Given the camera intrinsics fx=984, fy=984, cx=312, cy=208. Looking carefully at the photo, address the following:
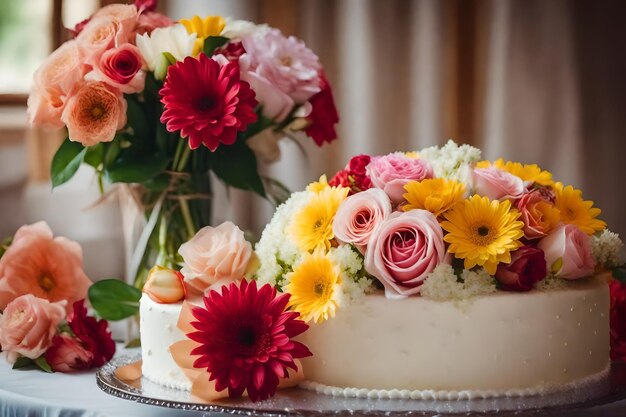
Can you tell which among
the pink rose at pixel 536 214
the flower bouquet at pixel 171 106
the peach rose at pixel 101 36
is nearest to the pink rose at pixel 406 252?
the pink rose at pixel 536 214

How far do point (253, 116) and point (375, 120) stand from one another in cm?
228

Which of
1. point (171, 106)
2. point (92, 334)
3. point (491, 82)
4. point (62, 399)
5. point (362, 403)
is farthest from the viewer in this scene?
point (491, 82)

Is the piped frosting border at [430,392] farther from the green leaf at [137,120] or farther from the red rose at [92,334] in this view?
the green leaf at [137,120]

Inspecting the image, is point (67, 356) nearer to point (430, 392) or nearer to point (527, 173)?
point (430, 392)

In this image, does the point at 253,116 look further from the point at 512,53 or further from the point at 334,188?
the point at 512,53

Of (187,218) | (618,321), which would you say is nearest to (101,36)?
(187,218)

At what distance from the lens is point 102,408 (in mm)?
1168

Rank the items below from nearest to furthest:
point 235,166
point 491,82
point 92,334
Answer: point 92,334
point 235,166
point 491,82

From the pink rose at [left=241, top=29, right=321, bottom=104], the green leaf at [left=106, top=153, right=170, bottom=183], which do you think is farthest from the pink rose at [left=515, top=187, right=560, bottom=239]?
the green leaf at [left=106, top=153, right=170, bottom=183]

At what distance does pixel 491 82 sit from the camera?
363 cm

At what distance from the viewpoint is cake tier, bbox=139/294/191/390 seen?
1.23 meters

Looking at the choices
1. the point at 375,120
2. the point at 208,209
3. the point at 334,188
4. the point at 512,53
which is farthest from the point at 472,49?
the point at 334,188

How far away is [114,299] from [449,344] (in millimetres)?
627

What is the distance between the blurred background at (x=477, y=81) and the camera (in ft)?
11.7
